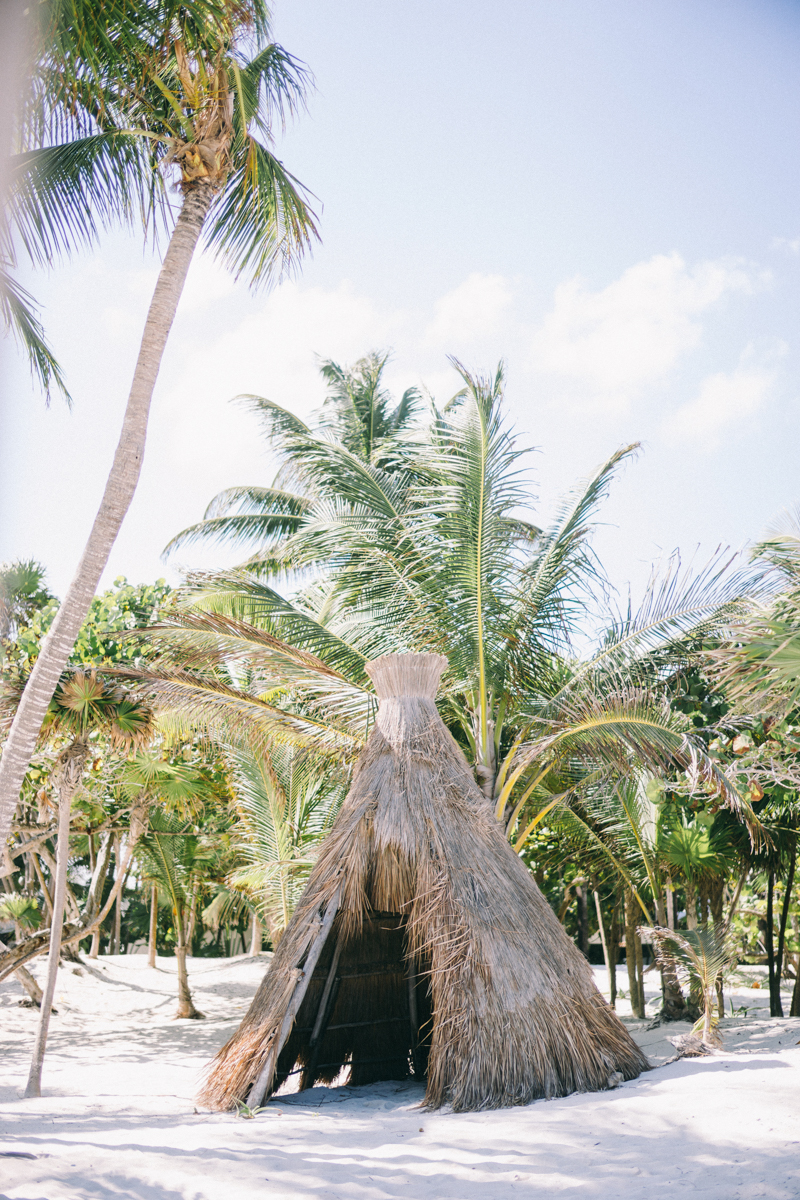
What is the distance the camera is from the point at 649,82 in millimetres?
4449

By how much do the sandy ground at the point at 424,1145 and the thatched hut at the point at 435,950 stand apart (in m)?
0.26

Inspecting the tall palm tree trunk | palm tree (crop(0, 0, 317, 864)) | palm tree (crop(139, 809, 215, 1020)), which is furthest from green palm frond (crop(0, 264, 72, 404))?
palm tree (crop(139, 809, 215, 1020))

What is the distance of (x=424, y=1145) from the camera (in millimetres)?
4570

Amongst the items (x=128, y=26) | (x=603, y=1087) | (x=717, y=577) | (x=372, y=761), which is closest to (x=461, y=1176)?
(x=603, y=1087)

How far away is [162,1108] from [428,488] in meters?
5.79

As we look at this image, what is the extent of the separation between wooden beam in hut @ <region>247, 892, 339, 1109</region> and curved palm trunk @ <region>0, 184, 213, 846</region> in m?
2.24

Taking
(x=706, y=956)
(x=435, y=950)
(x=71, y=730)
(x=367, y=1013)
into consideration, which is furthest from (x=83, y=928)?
(x=706, y=956)

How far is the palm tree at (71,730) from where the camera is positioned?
24.3 feet

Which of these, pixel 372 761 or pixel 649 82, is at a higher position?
pixel 649 82

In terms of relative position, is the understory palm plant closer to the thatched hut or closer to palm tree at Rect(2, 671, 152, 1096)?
the thatched hut

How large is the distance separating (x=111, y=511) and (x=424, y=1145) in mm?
4183

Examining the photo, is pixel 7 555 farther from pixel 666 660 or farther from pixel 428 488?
pixel 666 660

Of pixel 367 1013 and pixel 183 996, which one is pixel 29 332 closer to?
pixel 367 1013

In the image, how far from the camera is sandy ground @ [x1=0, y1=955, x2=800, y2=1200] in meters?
3.76
